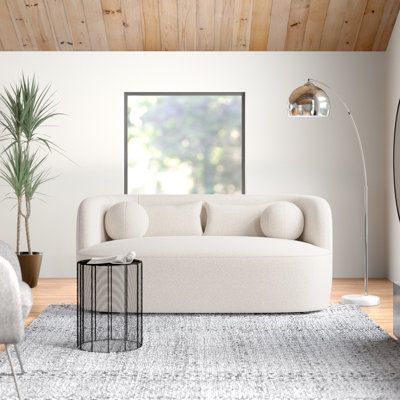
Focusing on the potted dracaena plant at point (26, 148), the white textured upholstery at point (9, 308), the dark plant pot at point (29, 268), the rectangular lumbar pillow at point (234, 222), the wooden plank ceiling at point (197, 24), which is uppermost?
the wooden plank ceiling at point (197, 24)

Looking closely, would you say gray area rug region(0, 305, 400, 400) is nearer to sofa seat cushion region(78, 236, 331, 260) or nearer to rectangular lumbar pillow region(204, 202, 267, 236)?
sofa seat cushion region(78, 236, 331, 260)

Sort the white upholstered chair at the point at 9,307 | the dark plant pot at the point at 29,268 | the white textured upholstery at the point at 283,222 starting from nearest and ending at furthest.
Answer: the white upholstered chair at the point at 9,307, the white textured upholstery at the point at 283,222, the dark plant pot at the point at 29,268

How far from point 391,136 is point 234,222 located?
202cm

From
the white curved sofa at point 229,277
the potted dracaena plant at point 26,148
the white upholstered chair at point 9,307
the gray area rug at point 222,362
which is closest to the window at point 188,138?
the potted dracaena plant at point 26,148

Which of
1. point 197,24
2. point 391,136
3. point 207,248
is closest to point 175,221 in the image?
point 207,248

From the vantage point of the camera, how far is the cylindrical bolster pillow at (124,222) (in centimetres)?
556

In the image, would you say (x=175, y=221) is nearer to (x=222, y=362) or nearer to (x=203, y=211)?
(x=203, y=211)

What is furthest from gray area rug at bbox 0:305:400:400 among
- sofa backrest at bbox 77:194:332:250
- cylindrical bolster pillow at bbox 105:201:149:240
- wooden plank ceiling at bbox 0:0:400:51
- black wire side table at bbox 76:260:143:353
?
wooden plank ceiling at bbox 0:0:400:51

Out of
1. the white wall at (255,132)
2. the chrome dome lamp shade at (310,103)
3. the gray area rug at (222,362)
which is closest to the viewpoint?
the gray area rug at (222,362)

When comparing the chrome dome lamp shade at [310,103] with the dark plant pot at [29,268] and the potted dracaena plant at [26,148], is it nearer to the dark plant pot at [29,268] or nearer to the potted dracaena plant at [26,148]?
the potted dracaena plant at [26,148]

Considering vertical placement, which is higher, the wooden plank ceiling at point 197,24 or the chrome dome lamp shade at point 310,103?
the wooden plank ceiling at point 197,24

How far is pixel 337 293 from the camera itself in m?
6.19

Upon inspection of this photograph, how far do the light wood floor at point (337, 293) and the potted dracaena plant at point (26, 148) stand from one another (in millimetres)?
275

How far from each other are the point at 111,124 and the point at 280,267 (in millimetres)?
2774
